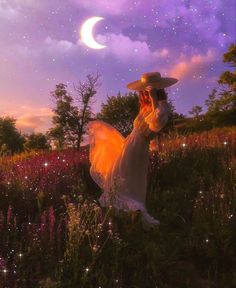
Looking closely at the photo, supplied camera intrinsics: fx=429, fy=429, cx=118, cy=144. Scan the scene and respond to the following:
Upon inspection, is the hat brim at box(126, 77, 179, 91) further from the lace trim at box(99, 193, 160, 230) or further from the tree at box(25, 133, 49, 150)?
the tree at box(25, 133, 49, 150)

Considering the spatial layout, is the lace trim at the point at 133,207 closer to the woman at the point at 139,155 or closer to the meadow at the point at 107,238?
the woman at the point at 139,155

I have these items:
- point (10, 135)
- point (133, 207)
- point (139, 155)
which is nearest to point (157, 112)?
point (139, 155)

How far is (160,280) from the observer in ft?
12.9

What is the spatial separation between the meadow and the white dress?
0.89 feet

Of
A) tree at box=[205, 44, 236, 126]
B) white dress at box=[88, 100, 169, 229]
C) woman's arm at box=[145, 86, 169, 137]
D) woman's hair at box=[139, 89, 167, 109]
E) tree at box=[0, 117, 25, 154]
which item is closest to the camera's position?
woman's arm at box=[145, 86, 169, 137]

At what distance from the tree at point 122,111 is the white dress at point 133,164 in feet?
75.8

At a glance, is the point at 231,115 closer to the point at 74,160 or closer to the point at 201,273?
the point at 74,160

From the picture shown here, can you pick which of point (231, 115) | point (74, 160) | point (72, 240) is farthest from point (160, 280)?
point (231, 115)

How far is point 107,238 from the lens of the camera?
378 cm

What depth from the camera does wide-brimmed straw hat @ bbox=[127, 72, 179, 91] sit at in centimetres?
538

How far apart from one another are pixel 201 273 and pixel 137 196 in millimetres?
1393

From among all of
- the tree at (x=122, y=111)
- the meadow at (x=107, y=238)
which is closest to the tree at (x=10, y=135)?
the tree at (x=122, y=111)

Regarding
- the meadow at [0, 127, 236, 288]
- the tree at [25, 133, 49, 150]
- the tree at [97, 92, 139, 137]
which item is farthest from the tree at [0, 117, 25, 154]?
the meadow at [0, 127, 236, 288]

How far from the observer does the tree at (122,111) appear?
2938 centimetres
